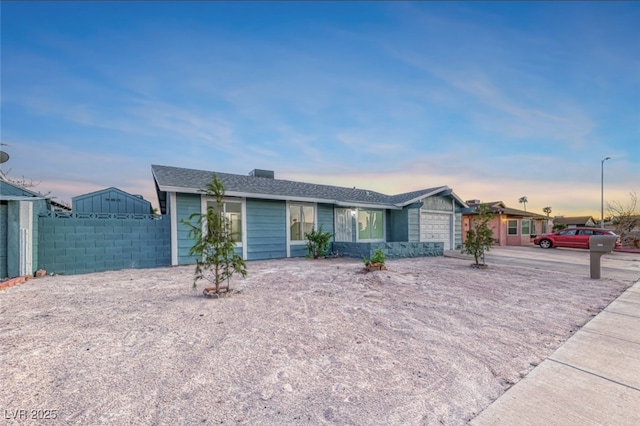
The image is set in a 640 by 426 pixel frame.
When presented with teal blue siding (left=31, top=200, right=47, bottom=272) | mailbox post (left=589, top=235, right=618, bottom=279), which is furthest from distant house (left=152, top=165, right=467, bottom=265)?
mailbox post (left=589, top=235, right=618, bottom=279)

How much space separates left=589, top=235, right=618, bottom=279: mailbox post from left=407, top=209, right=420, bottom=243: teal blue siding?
269 inches

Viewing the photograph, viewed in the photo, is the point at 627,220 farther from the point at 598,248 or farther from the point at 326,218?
the point at 326,218

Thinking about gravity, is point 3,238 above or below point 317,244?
above

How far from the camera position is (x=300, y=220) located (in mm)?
11664

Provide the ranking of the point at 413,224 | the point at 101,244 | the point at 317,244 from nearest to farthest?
the point at 101,244 → the point at 317,244 → the point at 413,224

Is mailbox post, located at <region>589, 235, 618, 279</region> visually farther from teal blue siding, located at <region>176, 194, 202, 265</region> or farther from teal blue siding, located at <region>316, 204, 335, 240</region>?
teal blue siding, located at <region>176, 194, 202, 265</region>

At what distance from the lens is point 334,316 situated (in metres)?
4.08

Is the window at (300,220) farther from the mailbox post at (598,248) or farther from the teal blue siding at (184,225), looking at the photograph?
the mailbox post at (598,248)

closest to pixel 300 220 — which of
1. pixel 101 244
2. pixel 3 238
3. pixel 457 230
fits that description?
pixel 101 244

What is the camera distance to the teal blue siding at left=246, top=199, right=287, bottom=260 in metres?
10.4

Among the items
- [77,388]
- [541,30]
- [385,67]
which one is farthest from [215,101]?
[541,30]

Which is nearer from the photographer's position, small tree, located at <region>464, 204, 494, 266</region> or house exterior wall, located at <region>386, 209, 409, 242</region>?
small tree, located at <region>464, 204, 494, 266</region>

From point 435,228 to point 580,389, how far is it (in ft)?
43.7

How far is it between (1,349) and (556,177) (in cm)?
2487
